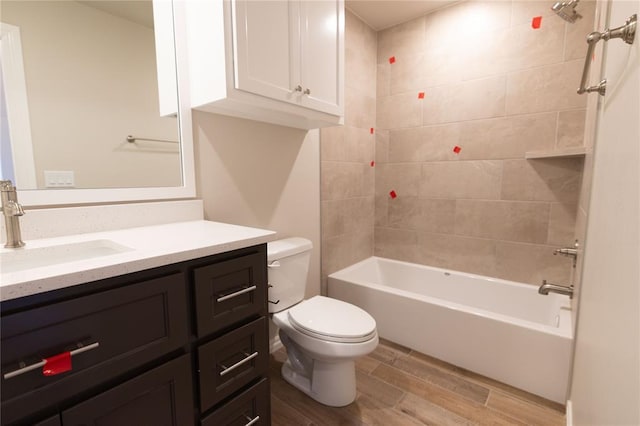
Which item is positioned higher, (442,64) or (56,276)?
(442,64)

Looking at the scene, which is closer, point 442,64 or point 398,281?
point 442,64

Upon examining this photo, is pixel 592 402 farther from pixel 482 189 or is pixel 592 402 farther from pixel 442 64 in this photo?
pixel 442 64

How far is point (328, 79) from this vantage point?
64.2 inches

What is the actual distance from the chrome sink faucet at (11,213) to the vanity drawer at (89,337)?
1.62 ft

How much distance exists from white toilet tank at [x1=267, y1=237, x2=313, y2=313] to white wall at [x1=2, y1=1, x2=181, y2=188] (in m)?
0.61

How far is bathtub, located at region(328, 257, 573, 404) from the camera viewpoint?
1.56m

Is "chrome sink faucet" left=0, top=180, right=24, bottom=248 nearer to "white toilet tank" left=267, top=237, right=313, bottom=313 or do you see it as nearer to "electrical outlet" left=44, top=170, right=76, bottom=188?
"electrical outlet" left=44, top=170, right=76, bottom=188

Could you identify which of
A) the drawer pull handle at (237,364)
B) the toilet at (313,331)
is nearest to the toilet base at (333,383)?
the toilet at (313,331)

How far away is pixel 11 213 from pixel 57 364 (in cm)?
56

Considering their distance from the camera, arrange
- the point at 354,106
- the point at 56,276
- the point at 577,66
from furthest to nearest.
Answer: the point at 354,106, the point at 577,66, the point at 56,276

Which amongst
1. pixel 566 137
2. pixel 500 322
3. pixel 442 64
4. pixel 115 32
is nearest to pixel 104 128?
pixel 115 32

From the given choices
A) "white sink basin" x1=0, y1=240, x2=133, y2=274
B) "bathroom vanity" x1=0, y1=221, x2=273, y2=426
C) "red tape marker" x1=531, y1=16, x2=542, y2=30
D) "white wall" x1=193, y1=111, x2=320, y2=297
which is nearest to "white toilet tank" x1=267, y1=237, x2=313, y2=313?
"white wall" x1=193, y1=111, x2=320, y2=297

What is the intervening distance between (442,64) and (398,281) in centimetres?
183

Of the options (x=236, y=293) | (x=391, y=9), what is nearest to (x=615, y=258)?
(x=236, y=293)
